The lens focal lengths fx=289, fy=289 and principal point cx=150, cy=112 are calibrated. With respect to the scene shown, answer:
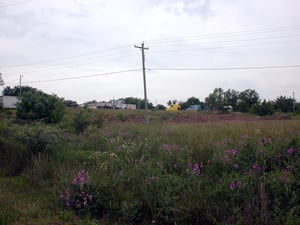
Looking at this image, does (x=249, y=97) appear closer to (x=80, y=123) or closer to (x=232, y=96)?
(x=232, y=96)

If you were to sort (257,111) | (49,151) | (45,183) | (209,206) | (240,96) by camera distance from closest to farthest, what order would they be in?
(209,206) → (45,183) → (49,151) → (257,111) → (240,96)

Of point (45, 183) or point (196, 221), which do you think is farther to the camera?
point (45, 183)

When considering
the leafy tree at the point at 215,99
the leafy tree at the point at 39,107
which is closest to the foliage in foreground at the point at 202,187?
the leafy tree at the point at 39,107

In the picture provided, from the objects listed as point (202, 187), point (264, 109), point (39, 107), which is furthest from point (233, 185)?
point (264, 109)

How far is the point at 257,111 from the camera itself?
164 ft

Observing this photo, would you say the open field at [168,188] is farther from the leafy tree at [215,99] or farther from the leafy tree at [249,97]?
the leafy tree at [249,97]

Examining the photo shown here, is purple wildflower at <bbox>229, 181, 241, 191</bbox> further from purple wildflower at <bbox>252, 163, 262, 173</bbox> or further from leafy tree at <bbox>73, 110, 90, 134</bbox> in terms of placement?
leafy tree at <bbox>73, 110, 90, 134</bbox>

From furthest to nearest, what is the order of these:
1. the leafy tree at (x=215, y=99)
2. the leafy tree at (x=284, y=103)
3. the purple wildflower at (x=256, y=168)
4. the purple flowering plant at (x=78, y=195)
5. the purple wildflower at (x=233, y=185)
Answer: the leafy tree at (x=215, y=99), the leafy tree at (x=284, y=103), the purple flowering plant at (x=78, y=195), the purple wildflower at (x=256, y=168), the purple wildflower at (x=233, y=185)

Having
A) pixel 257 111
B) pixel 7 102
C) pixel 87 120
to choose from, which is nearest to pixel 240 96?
pixel 257 111

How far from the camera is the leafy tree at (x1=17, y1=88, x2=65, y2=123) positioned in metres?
18.9

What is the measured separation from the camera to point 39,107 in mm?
19141

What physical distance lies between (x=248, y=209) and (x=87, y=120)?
10.4 metres

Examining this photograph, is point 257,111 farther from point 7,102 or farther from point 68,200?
point 68,200

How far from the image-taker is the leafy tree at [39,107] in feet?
62.0
